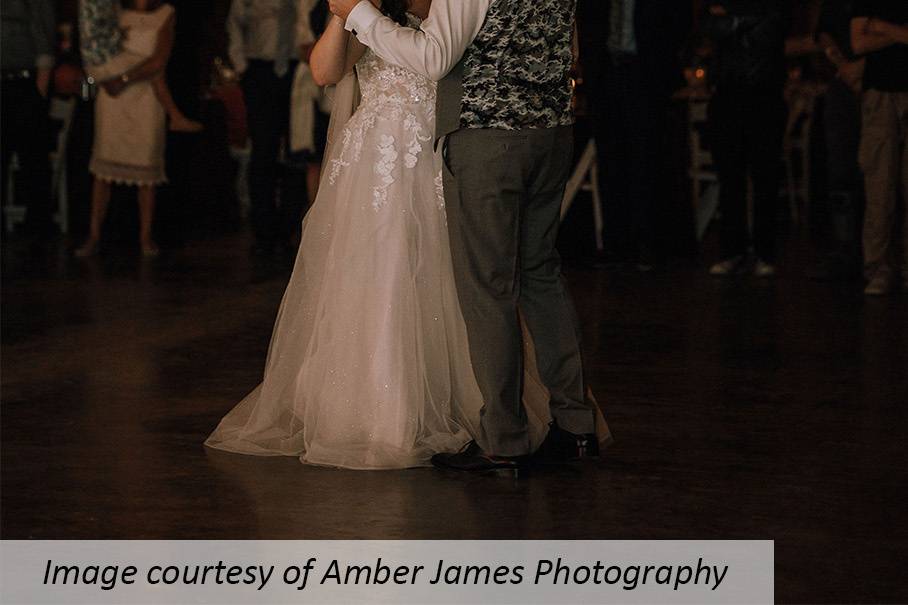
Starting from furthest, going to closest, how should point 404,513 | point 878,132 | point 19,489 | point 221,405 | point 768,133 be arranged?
point 768,133 → point 878,132 → point 221,405 → point 19,489 → point 404,513

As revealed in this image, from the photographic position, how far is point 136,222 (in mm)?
9750

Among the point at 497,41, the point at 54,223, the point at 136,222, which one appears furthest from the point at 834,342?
the point at 54,223

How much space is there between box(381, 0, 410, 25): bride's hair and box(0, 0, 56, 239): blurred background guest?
216 inches

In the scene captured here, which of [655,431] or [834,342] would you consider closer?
[655,431]

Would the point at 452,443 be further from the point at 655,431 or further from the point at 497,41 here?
the point at 497,41

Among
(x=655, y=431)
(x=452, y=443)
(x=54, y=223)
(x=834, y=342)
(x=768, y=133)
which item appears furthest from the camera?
(x=54, y=223)

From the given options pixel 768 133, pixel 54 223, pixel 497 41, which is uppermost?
pixel 497 41

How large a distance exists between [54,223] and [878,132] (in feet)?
19.1

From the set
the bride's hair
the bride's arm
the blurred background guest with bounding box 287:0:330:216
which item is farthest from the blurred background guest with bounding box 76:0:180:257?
the bride's hair

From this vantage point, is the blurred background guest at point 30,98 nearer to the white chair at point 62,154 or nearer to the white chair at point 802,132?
the white chair at point 62,154

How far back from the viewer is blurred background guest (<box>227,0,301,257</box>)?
8883mm

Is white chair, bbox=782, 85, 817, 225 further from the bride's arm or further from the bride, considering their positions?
the bride's arm

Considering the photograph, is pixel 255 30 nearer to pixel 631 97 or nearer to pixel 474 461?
pixel 631 97

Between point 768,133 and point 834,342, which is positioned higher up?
point 768,133
